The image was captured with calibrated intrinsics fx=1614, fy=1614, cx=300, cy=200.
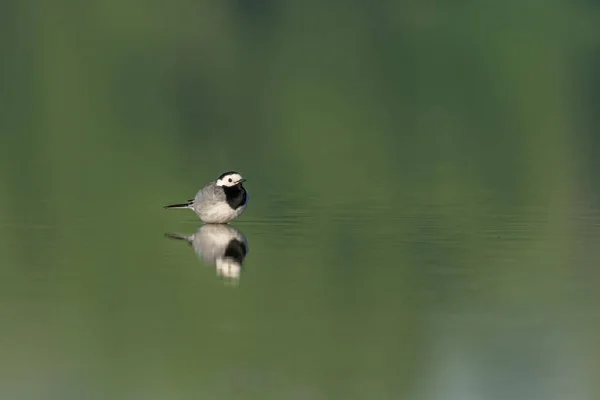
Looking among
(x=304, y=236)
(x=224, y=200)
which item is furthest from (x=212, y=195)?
(x=304, y=236)

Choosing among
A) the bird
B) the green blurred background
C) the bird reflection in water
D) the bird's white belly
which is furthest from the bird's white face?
the green blurred background

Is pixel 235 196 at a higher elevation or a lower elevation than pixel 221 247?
higher

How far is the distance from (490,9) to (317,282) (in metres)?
63.3

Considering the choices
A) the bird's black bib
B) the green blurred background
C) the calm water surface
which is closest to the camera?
the calm water surface

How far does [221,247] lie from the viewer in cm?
1667

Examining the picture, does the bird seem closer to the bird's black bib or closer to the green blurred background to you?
the bird's black bib

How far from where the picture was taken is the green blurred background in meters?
11.0

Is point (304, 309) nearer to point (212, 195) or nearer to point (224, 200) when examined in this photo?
point (224, 200)

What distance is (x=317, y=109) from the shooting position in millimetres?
39312

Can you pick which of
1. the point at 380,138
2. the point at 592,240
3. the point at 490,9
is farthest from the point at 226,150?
the point at 490,9

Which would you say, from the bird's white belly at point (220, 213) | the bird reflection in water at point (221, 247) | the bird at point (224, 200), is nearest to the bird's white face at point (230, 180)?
the bird at point (224, 200)

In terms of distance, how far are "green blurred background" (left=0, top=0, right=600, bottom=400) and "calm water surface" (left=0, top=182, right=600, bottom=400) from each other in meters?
0.03

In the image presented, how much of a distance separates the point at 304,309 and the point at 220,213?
5.65m

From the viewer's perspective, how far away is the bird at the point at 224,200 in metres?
18.5
